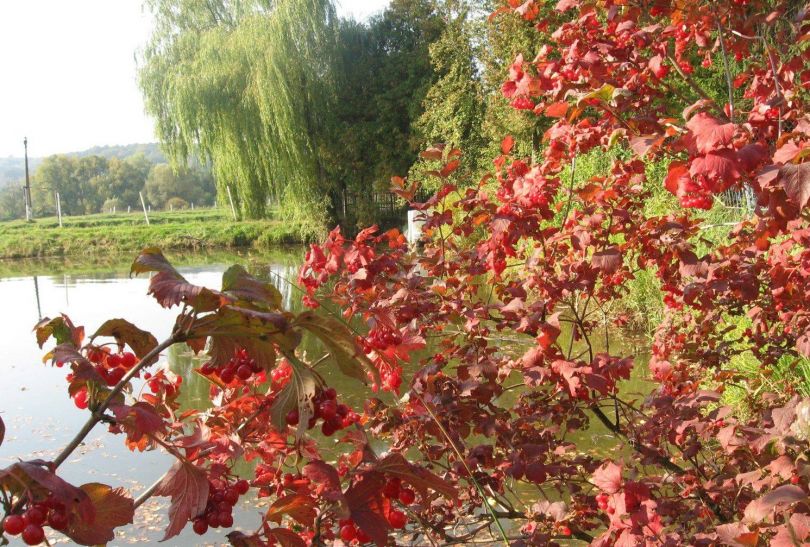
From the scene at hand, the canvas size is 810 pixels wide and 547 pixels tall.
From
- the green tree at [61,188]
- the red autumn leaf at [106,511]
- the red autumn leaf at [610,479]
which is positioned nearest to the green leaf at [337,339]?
the red autumn leaf at [106,511]

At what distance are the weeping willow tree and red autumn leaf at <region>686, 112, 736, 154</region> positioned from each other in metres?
14.8

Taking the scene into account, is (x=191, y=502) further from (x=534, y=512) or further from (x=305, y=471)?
(x=534, y=512)

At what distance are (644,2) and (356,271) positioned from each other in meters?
1.01

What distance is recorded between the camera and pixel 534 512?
1565mm

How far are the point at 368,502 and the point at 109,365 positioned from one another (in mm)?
477

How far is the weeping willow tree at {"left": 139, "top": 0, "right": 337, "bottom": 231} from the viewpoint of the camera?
15.2 metres

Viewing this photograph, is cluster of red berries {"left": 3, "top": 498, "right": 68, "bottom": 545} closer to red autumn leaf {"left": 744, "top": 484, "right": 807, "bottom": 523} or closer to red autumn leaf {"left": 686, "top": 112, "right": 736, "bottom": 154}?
red autumn leaf {"left": 744, "top": 484, "right": 807, "bottom": 523}

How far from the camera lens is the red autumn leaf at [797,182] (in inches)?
38.6

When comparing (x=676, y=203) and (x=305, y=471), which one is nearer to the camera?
(x=305, y=471)

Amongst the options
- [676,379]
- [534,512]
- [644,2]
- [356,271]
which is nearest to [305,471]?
[534,512]

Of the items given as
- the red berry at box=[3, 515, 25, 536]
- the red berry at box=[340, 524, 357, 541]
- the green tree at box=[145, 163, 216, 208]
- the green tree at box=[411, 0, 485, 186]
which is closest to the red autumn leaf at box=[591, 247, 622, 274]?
the red berry at box=[340, 524, 357, 541]

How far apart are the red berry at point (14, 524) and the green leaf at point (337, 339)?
0.31 metres

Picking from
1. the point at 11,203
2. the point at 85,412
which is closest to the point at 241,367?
the point at 85,412

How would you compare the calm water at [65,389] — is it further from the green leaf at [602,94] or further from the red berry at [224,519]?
the green leaf at [602,94]
